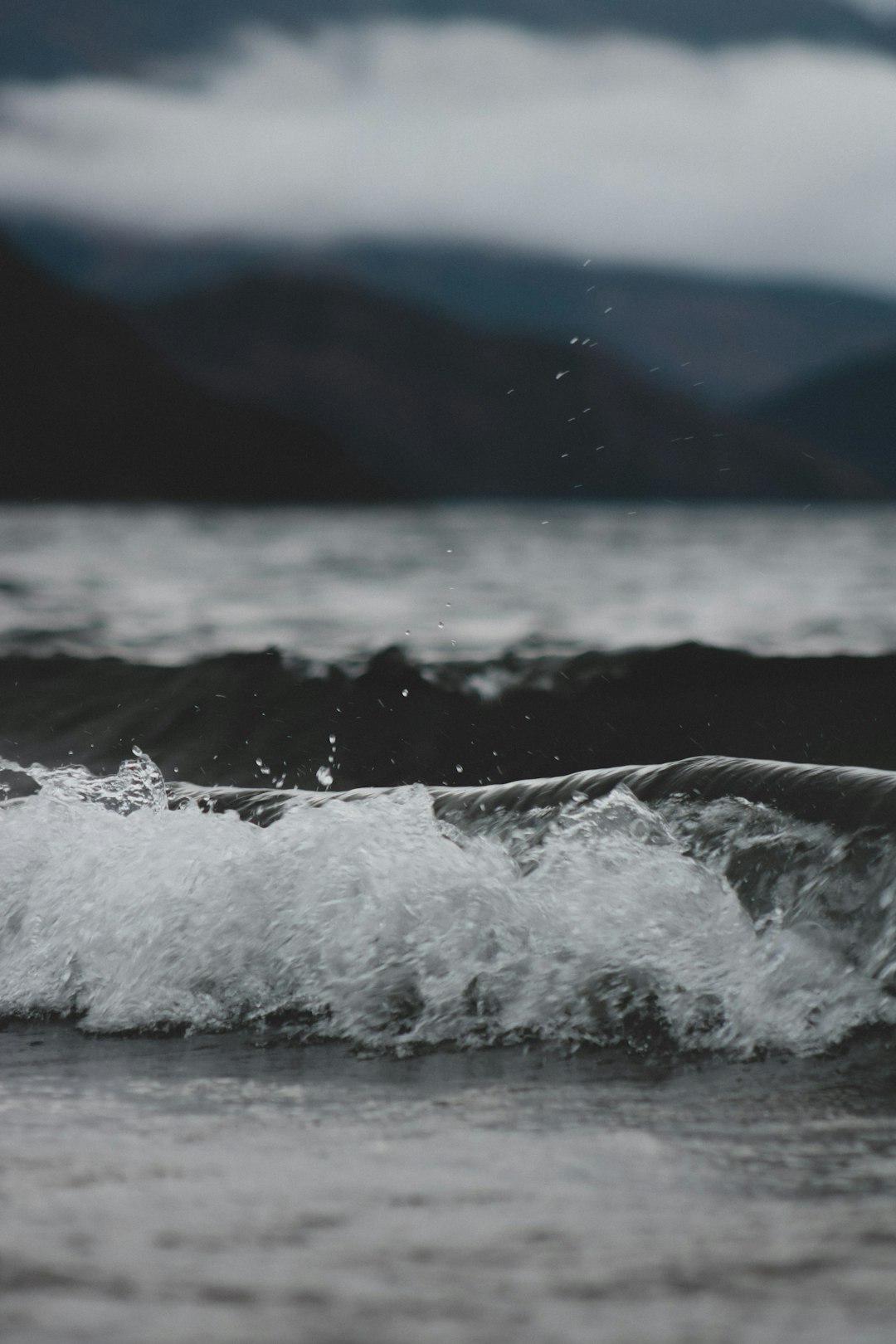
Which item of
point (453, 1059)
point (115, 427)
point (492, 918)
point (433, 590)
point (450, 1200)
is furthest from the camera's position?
point (115, 427)

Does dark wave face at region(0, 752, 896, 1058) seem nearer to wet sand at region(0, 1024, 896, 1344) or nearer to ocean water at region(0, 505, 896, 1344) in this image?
ocean water at region(0, 505, 896, 1344)

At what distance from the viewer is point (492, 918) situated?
160 inches

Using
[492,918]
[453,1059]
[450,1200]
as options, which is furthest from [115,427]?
[450,1200]

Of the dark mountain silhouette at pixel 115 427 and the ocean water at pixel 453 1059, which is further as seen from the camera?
the dark mountain silhouette at pixel 115 427

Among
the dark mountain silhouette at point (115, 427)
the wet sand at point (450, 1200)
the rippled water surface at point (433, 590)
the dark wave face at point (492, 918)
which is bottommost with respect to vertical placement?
the wet sand at point (450, 1200)

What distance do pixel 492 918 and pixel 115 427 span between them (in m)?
130

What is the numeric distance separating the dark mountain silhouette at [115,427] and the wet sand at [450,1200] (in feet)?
314

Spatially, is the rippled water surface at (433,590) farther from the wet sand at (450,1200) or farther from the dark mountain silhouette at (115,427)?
the dark mountain silhouette at (115,427)

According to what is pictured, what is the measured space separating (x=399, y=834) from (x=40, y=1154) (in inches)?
73.1

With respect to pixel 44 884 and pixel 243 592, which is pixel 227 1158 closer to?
pixel 44 884

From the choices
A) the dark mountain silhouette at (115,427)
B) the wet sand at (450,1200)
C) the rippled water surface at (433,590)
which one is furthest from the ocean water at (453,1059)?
the dark mountain silhouette at (115,427)

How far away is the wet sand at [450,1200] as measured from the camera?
1.92m

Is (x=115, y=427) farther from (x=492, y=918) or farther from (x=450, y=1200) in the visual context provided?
(x=450, y=1200)

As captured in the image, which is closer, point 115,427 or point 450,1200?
point 450,1200
